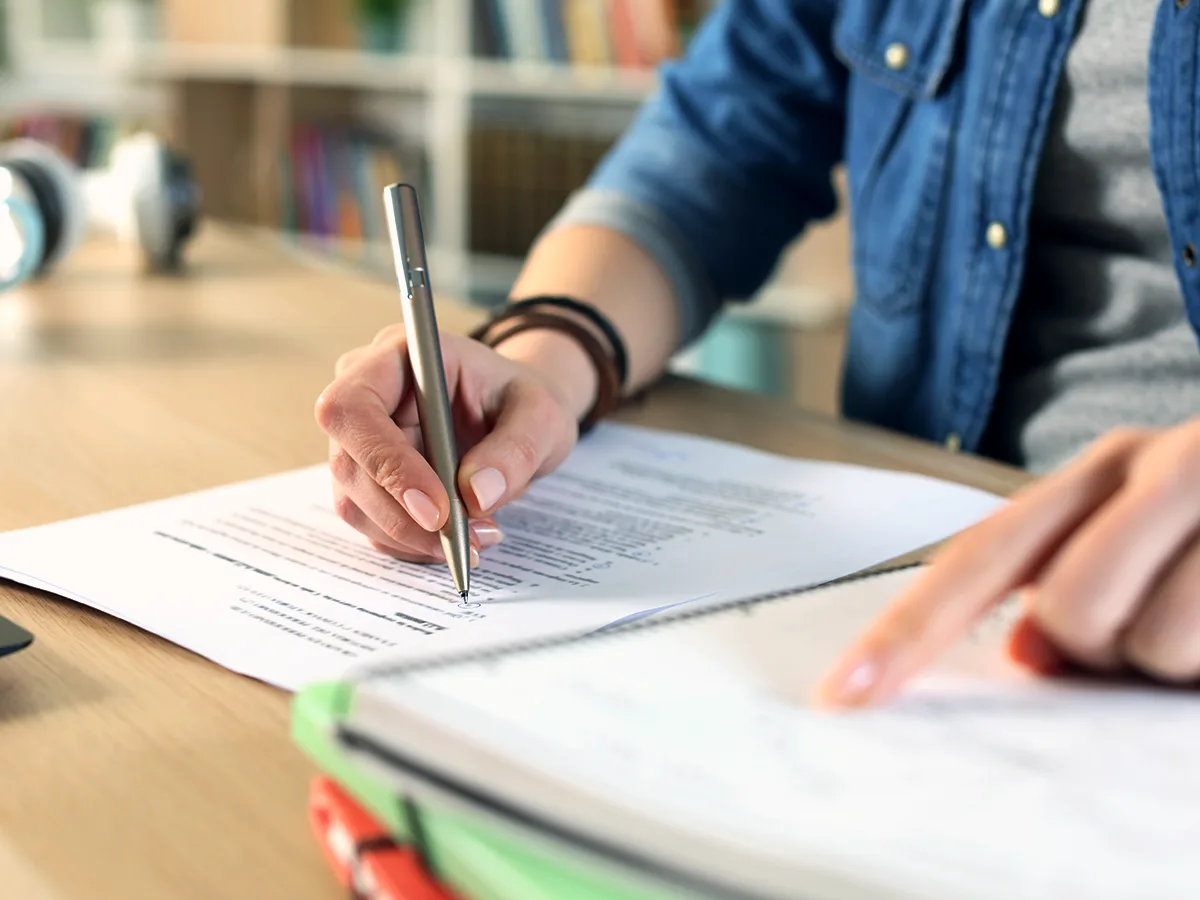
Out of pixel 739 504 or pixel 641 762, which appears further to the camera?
pixel 739 504

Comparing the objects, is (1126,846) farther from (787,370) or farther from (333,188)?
(333,188)

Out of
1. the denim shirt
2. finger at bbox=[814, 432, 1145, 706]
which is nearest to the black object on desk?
finger at bbox=[814, 432, 1145, 706]

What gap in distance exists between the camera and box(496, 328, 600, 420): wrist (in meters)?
0.71

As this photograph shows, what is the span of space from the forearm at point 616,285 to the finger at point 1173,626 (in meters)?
0.46

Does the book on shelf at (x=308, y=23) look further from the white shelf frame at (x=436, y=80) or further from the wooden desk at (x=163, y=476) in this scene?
the wooden desk at (x=163, y=476)

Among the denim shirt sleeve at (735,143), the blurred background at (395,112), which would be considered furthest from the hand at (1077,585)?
the blurred background at (395,112)

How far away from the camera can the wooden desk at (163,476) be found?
334 mm

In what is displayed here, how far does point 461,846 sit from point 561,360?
463mm

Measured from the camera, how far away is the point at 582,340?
0.74 meters

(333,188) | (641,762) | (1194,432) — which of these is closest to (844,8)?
(1194,432)

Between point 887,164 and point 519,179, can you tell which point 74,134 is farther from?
point 887,164

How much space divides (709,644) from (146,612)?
9.7 inches

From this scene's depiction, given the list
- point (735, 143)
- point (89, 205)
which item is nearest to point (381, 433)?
point (735, 143)

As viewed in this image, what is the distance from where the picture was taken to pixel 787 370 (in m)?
2.36
